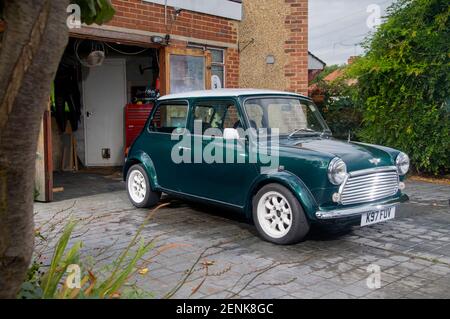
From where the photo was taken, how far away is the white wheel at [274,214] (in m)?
4.70

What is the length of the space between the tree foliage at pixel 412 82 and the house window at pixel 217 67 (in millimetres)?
2809

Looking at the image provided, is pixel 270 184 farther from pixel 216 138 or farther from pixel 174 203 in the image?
pixel 174 203

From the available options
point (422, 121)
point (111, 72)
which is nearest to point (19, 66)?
point (422, 121)

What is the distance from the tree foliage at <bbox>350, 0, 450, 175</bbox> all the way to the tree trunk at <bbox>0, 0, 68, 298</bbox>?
789cm

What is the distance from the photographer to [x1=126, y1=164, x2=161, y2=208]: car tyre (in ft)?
21.1

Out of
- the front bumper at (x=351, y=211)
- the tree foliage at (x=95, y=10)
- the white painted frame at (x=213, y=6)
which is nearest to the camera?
the tree foliage at (x=95, y=10)

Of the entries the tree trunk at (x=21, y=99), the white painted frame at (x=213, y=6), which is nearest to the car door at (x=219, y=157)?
the tree trunk at (x=21, y=99)

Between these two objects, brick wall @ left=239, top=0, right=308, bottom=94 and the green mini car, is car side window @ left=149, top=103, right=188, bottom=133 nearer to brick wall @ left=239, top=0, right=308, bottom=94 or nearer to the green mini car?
the green mini car

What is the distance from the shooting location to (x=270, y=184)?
4824 millimetres

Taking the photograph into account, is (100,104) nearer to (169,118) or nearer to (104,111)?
(104,111)

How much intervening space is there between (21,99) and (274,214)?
10.8 feet

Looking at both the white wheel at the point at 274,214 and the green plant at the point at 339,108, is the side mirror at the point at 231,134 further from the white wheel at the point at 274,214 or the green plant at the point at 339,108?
the green plant at the point at 339,108

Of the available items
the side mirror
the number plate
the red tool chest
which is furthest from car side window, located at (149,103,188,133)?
the red tool chest

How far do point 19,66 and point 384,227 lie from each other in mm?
4662
